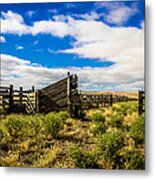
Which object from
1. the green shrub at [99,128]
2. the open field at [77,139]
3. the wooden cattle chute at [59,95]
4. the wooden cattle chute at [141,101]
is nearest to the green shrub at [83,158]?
the open field at [77,139]

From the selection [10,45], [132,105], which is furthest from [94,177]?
[10,45]

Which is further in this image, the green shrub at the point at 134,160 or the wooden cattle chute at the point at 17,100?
the wooden cattle chute at the point at 17,100

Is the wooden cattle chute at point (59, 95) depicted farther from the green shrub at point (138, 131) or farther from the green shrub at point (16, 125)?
the green shrub at point (138, 131)

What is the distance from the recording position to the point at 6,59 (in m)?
2.73

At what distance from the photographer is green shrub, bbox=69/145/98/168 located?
8.67ft

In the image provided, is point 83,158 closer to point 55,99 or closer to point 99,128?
point 99,128

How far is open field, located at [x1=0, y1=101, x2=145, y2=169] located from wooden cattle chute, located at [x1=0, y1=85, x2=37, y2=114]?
4 centimetres

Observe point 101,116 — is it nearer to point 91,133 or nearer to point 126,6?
point 91,133

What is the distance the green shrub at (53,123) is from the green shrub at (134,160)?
387 millimetres

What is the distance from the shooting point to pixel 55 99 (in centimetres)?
271

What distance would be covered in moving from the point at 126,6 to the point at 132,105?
1.70 feet

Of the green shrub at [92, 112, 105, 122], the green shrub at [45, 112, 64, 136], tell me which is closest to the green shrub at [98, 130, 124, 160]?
the green shrub at [92, 112, 105, 122]

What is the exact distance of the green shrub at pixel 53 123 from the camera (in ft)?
8.84

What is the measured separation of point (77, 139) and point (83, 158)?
109mm
